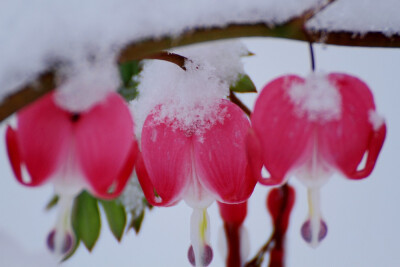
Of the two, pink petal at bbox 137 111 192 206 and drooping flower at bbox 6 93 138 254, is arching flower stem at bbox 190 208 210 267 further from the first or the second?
drooping flower at bbox 6 93 138 254

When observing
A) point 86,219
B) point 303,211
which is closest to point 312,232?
point 86,219

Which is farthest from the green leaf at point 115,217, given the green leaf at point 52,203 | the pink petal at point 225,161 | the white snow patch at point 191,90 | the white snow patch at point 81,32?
the white snow patch at point 81,32

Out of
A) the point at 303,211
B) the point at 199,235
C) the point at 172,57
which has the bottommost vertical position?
the point at 303,211

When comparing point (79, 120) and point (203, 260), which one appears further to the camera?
point (203, 260)

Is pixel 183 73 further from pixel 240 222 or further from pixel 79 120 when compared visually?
pixel 240 222

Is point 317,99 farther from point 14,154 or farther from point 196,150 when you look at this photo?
point 14,154

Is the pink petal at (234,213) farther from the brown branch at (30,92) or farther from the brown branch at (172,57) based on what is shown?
the brown branch at (30,92)

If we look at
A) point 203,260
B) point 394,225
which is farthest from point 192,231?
point 394,225
